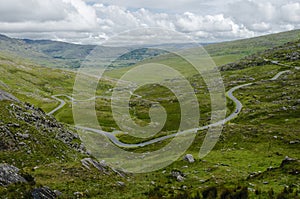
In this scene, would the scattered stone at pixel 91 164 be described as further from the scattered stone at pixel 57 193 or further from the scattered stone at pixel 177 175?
the scattered stone at pixel 177 175

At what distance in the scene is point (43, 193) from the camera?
960 inches

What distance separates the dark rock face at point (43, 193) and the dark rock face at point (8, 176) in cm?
402

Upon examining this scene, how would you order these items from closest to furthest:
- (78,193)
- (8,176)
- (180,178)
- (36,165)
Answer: (78,193) < (8,176) < (180,178) < (36,165)

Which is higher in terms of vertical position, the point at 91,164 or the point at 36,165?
the point at 91,164

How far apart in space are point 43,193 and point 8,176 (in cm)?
542

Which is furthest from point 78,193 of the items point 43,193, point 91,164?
point 91,164

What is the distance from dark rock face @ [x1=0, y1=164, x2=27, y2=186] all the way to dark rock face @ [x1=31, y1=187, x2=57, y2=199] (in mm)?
4016

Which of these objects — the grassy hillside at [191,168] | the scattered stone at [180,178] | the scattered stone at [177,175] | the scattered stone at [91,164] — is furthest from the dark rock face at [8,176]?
the scattered stone at [177,175]

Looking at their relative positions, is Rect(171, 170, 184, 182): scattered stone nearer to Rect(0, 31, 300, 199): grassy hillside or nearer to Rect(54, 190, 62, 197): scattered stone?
Rect(0, 31, 300, 199): grassy hillside

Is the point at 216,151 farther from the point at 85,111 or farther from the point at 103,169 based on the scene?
the point at 85,111

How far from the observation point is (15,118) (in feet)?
178

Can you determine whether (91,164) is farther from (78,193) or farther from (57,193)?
(57,193)

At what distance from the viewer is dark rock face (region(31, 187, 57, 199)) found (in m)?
23.7

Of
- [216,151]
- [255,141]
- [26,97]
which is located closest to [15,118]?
[216,151]
